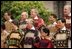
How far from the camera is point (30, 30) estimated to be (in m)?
2.81

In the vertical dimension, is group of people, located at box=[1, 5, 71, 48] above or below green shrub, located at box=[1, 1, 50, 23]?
below

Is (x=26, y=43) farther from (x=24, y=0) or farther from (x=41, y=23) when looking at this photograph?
(x=24, y=0)

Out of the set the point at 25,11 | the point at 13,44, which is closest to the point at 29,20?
the point at 25,11

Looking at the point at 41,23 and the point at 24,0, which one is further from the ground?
the point at 24,0

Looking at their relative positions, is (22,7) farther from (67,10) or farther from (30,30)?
(67,10)

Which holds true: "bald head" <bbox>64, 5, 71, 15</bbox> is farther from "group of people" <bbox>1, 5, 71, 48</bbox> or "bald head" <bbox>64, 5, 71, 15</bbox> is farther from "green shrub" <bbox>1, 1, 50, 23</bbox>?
"green shrub" <bbox>1, 1, 50, 23</bbox>

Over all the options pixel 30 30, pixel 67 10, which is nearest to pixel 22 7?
pixel 30 30

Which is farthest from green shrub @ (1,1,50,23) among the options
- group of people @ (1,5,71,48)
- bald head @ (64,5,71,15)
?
bald head @ (64,5,71,15)

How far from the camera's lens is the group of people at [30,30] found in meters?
2.78

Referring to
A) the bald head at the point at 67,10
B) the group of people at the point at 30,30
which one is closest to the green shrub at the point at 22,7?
the group of people at the point at 30,30

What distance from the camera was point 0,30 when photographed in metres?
2.82

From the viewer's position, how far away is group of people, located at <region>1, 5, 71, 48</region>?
9.11 ft

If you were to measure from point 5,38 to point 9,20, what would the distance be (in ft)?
0.70

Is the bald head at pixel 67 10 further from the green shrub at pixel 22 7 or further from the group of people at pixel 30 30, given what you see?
the green shrub at pixel 22 7
